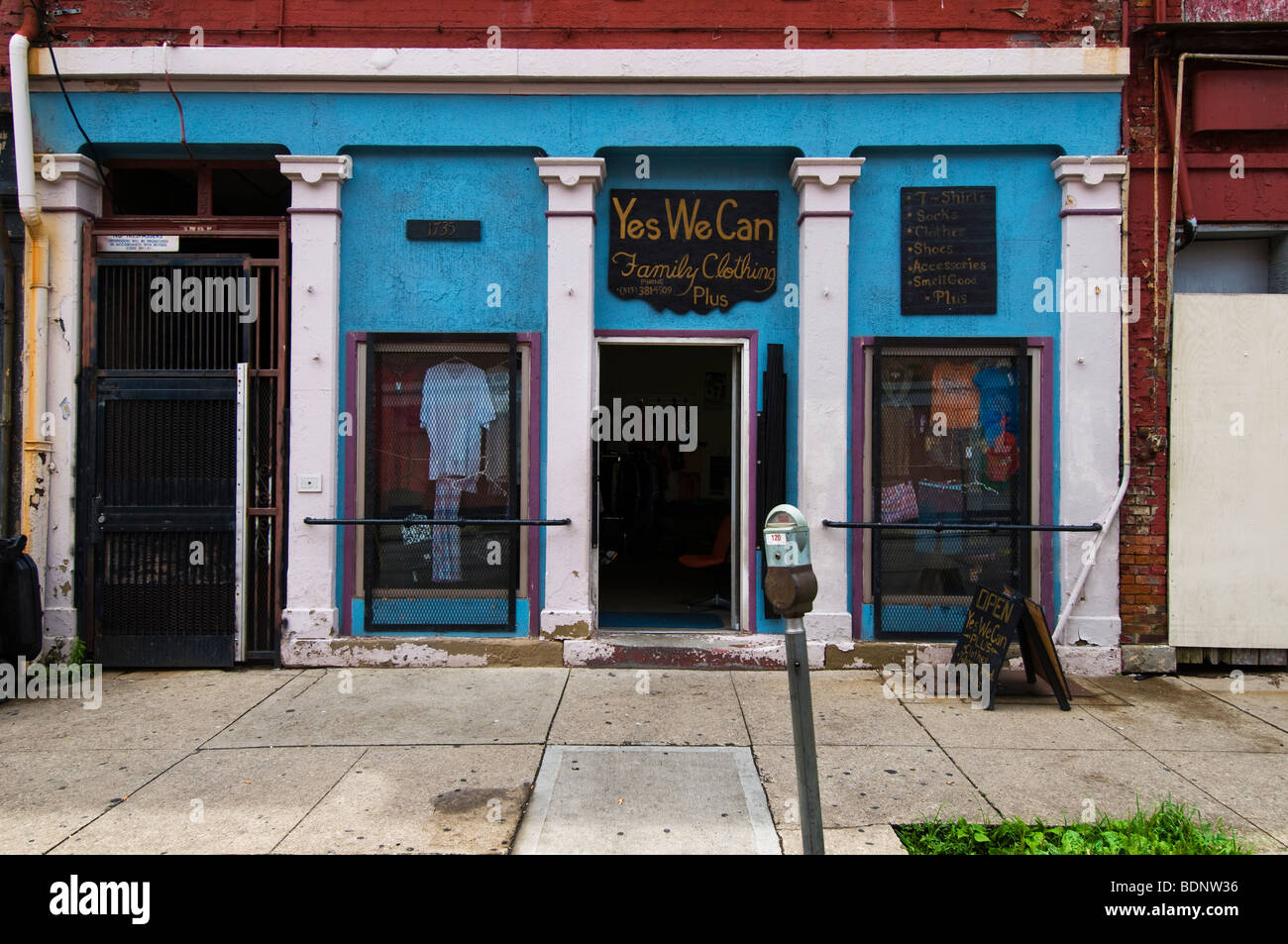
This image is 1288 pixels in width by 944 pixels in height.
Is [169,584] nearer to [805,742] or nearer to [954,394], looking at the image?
[805,742]

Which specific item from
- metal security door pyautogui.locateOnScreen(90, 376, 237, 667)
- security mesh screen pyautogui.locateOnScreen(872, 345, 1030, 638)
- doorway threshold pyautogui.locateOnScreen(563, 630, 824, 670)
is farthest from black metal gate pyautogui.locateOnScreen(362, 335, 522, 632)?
security mesh screen pyautogui.locateOnScreen(872, 345, 1030, 638)

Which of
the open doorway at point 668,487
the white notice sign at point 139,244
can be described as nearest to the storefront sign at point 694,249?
the open doorway at point 668,487

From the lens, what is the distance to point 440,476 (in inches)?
271

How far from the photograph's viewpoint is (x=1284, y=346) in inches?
256

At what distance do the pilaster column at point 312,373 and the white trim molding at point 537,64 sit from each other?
798 mm

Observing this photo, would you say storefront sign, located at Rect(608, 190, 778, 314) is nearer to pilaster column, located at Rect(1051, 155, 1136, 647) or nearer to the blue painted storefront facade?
the blue painted storefront facade

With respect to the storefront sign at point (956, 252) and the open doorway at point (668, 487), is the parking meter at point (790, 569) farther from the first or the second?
the storefront sign at point (956, 252)

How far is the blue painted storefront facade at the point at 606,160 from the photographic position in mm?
6715

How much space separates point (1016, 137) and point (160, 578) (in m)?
7.85

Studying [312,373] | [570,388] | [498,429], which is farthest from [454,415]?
[312,373]

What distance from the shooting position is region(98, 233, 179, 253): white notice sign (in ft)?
22.2

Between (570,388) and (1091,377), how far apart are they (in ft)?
13.8

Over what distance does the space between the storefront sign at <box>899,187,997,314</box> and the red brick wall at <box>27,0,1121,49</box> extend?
1.32 meters

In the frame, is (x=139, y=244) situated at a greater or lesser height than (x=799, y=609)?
greater
